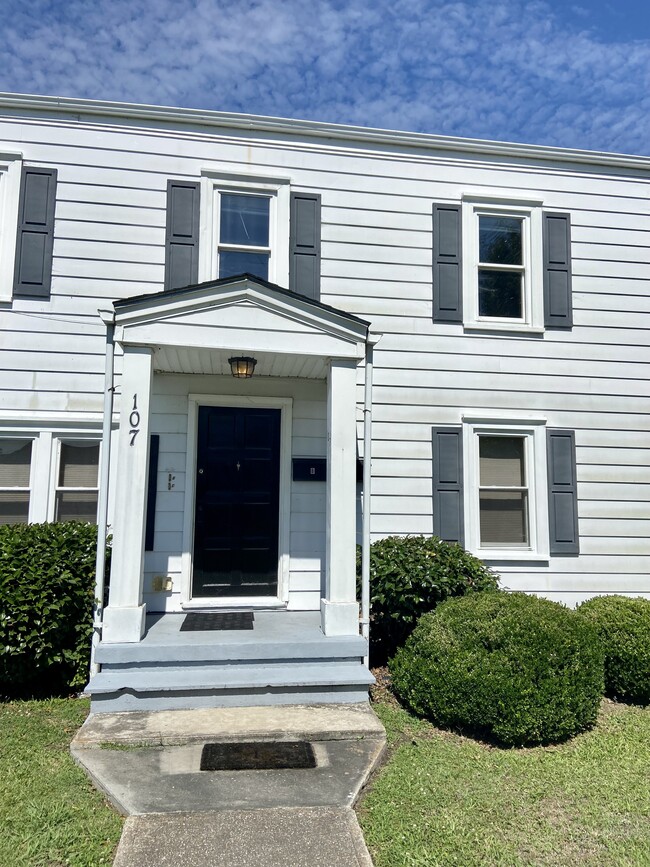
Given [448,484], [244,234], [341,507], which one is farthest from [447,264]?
[341,507]

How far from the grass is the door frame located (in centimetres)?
173

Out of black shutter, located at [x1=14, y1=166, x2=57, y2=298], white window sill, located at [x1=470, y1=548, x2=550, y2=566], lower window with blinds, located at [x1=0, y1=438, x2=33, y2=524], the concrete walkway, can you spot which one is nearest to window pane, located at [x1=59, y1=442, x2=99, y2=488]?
lower window with blinds, located at [x1=0, y1=438, x2=33, y2=524]

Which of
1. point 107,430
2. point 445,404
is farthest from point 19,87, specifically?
point 445,404

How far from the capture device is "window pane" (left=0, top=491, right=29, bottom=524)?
5.88m

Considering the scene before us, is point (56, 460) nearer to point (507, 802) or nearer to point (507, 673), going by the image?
point (507, 673)

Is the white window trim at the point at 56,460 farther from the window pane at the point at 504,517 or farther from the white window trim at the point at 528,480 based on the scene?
the window pane at the point at 504,517

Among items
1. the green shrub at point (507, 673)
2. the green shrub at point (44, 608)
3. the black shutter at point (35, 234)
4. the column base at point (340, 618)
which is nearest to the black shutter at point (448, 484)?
the green shrub at point (507, 673)

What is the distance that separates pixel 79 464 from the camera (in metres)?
6.03

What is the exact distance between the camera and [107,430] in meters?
5.03

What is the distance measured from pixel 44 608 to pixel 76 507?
56.4 inches

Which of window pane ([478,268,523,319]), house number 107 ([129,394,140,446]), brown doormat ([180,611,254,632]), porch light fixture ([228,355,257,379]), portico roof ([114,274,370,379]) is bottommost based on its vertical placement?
brown doormat ([180,611,254,632])

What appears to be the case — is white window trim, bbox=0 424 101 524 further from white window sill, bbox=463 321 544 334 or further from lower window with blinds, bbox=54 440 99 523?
white window sill, bbox=463 321 544 334

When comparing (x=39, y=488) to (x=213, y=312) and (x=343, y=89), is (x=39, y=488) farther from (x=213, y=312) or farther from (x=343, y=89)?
(x=343, y=89)

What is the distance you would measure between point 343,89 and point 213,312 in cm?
435
